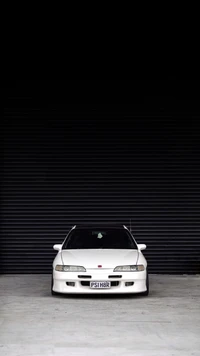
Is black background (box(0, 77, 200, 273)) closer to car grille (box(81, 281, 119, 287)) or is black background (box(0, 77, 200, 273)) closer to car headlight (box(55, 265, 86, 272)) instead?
car headlight (box(55, 265, 86, 272))

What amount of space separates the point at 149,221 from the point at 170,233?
56cm

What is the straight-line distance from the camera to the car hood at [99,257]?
1192 cm

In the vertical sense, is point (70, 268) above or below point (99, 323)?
above

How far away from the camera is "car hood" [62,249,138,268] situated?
11922 mm

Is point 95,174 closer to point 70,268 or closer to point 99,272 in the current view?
point 70,268

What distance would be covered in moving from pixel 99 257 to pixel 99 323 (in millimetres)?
2927

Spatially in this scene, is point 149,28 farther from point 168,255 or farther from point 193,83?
point 168,255

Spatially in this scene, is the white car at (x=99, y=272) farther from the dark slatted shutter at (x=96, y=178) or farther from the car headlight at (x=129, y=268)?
the dark slatted shutter at (x=96, y=178)

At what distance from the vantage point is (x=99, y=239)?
1345 cm

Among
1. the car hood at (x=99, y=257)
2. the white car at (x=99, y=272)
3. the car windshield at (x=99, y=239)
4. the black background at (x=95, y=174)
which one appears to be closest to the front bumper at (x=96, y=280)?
the white car at (x=99, y=272)

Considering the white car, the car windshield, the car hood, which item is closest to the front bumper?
the white car

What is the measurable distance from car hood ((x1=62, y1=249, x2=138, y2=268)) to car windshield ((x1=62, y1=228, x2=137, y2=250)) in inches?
16.0

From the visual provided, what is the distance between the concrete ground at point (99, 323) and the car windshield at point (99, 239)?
1005mm

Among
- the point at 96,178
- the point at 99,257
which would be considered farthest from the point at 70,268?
the point at 96,178
